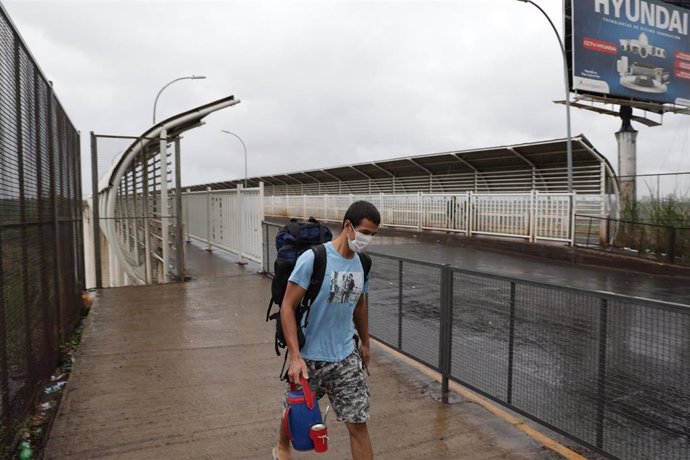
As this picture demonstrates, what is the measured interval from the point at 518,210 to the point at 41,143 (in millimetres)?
14185

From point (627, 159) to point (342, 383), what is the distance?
17.6 meters

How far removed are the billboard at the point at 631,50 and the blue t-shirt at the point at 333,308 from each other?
1794cm

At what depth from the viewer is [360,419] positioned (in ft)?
9.37

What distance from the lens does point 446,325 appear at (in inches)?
173

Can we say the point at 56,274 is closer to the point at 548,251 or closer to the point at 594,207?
the point at 548,251

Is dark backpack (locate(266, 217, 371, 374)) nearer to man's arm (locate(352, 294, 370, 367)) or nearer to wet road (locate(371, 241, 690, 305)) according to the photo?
man's arm (locate(352, 294, 370, 367))

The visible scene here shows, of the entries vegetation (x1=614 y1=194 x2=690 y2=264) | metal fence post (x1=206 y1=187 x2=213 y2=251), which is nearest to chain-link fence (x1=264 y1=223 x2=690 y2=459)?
vegetation (x1=614 y1=194 x2=690 y2=264)

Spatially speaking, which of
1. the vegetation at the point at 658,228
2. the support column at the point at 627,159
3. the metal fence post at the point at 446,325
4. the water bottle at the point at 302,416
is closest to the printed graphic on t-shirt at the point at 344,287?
the water bottle at the point at 302,416

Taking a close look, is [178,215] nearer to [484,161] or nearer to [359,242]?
[359,242]

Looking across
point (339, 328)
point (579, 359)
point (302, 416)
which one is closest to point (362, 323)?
point (339, 328)

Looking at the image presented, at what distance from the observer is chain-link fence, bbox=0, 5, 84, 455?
10.0ft

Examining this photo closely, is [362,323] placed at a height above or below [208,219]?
below

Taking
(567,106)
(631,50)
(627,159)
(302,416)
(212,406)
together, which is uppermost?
(631,50)

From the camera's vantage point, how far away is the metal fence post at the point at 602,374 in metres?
3.07
